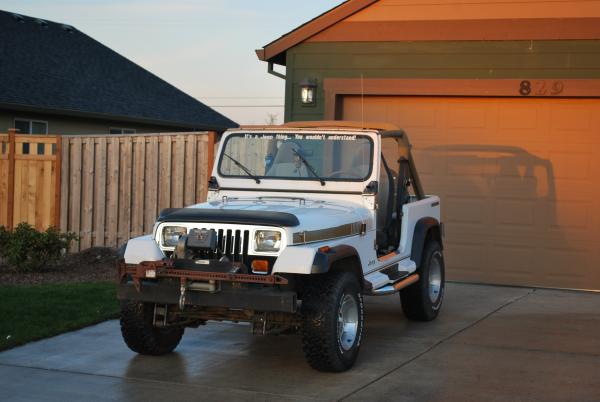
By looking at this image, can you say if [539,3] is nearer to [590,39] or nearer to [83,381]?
[590,39]

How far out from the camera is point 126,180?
560 inches

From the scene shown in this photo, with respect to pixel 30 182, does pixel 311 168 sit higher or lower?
higher

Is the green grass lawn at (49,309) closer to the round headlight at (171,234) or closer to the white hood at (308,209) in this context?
the round headlight at (171,234)

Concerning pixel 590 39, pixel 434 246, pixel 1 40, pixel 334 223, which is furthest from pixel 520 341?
pixel 1 40

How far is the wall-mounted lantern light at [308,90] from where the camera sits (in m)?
13.2

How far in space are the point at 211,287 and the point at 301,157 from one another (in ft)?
6.42

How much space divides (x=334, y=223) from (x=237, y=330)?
2.15 m

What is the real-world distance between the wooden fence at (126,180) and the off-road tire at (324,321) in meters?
6.40

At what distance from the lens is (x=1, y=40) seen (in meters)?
23.7

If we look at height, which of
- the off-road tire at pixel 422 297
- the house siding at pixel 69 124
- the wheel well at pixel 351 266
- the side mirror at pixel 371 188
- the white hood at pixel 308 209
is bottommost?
the off-road tire at pixel 422 297

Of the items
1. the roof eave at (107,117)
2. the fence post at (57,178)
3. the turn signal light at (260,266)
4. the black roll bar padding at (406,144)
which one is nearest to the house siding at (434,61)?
the black roll bar padding at (406,144)

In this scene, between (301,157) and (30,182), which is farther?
(30,182)

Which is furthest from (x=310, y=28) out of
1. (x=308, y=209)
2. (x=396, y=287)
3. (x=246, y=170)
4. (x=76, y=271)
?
(x=308, y=209)

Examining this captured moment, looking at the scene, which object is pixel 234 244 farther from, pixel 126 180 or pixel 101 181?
pixel 101 181
